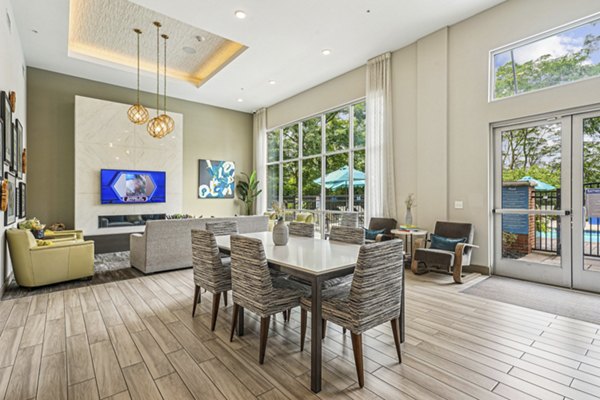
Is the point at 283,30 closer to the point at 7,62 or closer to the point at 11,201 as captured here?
the point at 7,62

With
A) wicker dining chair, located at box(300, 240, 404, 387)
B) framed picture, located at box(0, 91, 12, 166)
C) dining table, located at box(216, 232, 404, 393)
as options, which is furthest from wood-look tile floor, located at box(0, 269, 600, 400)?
framed picture, located at box(0, 91, 12, 166)

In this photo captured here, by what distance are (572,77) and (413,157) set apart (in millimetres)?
2291

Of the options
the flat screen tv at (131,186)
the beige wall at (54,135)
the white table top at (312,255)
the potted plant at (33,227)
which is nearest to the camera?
the white table top at (312,255)

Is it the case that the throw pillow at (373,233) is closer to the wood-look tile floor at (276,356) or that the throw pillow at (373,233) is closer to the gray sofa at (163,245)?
the wood-look tile floor at (276,356)

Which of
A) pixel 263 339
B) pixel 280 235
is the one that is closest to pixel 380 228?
pixel 280 235

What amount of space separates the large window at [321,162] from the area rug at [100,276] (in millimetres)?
4277

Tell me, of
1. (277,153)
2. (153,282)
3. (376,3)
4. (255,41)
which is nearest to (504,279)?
(376,3)

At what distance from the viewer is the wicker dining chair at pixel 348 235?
317 cm

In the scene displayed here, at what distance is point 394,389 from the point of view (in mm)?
1959

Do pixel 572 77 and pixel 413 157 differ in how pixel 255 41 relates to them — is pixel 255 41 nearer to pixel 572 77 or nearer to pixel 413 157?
pixel 413 157

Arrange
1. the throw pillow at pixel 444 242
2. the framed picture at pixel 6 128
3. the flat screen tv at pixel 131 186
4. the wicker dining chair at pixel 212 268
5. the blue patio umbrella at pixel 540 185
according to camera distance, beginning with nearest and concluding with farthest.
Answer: the wicker dining chair at pixel 212 268 < the framed picture at pixel 6 128 < the blue patio umbrella at pixel 540 185 < the throw pillow at pixel 444 242 < the flat screen tv at pixel 131 186

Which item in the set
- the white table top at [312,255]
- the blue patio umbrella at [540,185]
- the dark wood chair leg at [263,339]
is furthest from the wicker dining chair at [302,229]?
the blue patio umbrella at [540,185]

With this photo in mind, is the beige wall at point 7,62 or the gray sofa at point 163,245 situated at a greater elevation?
the beige wall at point 7,62

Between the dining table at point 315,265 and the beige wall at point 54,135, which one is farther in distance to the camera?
the beige wall at point 54,135
